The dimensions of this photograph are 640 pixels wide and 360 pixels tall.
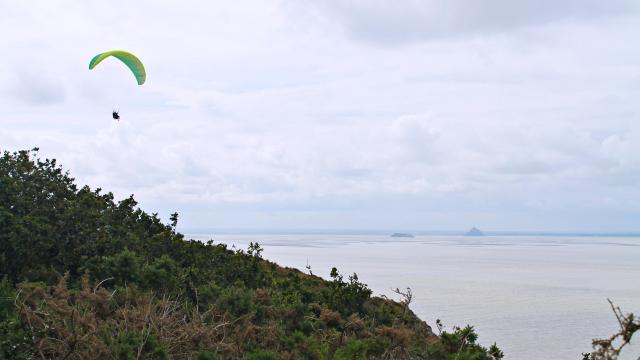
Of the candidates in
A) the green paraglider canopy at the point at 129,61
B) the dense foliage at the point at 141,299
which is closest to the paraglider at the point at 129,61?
the green paraglider canopy at the point at 129,61

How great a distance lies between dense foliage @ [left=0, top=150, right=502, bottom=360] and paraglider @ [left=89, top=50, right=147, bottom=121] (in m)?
3.88

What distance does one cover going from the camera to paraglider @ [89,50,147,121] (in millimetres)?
22859

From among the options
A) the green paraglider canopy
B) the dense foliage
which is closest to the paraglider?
the green paraglider canopy

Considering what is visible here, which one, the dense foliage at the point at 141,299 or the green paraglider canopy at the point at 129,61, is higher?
the green paraglider canopy at the point at 129,61

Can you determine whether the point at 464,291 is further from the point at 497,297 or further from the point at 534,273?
the point at 534,273

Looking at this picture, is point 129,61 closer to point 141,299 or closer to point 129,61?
point 129,61

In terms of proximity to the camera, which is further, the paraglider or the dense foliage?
the paraglider

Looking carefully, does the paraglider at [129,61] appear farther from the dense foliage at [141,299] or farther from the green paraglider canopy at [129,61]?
the dense foliage at [141,299]

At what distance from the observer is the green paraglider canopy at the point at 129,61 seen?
22891 millimetres

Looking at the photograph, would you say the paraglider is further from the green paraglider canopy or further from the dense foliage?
the dense foliage

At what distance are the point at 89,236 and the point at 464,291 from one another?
3238 inches

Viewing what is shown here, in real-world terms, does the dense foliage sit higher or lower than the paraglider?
lower

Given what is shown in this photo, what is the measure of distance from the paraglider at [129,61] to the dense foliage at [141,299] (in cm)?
388

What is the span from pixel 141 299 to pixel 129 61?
10572 millimetres
